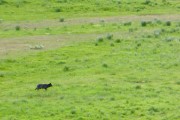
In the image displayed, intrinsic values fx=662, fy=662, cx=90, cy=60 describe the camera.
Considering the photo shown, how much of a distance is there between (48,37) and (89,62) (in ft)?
29.9

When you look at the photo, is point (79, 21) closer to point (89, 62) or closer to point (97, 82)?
point (89, 62)

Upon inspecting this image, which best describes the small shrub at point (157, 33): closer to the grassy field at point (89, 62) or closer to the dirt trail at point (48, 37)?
the grassy field at point (89, 62)

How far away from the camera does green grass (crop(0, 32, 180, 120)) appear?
2227cm

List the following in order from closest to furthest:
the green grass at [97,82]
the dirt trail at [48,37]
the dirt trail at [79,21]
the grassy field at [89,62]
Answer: the green grass at [97,82] < the grassy field at [89,62] < the dirt trail at [48,37] < the dirt trail at [79,21]

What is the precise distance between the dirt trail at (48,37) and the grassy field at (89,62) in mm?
52

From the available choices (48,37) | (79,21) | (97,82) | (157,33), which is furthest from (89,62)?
(79,21)

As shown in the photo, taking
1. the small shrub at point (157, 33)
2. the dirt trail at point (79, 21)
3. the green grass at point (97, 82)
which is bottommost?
the green grass at point (97, 82)

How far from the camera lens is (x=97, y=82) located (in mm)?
26922

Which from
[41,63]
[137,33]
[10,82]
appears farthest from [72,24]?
[10,82]

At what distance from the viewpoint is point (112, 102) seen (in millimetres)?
23406

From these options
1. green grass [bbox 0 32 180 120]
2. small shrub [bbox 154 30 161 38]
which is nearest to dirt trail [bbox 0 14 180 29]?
small shrub [bbox 154 30 161 38]

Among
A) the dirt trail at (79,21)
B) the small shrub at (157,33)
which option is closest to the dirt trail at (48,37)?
the dirt trail at (79,21)

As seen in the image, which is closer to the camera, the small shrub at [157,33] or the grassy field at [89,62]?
the grassy field at [89,62]

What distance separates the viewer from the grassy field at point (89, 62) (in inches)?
892
